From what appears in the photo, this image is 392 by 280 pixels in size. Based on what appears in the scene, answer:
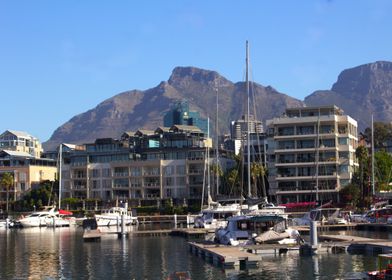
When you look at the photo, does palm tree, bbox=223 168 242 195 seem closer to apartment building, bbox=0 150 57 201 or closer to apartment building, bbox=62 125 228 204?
apartment building, bbox=62 125 228 204

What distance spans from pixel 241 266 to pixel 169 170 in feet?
342

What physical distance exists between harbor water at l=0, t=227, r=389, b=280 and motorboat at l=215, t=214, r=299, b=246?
2909 millimetres

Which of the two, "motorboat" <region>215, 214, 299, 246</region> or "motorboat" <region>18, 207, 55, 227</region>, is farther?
"motorboat" <region>18, 207, 55, 227</region>

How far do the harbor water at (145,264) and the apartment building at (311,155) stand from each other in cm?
5922

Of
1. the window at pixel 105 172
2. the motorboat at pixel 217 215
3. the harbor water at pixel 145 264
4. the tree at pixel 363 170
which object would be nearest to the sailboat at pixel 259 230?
the harbor water at pixel 145 264

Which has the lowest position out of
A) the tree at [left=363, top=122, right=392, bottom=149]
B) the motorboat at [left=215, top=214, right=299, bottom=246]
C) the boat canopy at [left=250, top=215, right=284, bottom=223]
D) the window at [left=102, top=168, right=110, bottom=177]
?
the motorboat at [left=215, top=214, right=299, bottom=246]

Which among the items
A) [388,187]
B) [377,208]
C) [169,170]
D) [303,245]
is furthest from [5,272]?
[169,170]

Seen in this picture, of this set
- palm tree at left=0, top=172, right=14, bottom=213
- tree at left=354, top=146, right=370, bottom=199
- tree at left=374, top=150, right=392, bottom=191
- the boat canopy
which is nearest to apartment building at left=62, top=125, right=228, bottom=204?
palm tree at left=0, top=172, right=14, bottom=213

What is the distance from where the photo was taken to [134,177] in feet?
516

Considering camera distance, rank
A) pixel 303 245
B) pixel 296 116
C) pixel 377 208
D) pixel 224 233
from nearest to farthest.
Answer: pixel 303 245
pixel 224 233
pixel 377 208
pixel 296 116

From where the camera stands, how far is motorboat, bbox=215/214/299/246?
62.8 metres

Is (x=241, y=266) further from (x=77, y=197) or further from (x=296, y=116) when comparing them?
(x=77, y=197)

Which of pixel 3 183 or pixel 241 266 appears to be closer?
pixel 241 266

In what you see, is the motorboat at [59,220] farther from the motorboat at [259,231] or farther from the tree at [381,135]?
the tree at [381,135]
